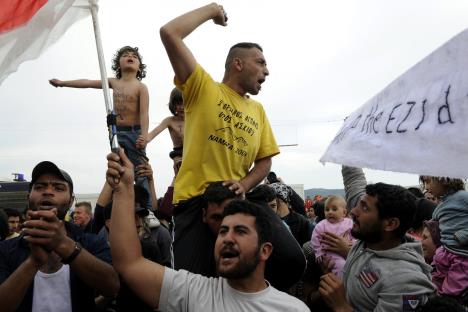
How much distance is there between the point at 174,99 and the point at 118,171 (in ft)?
9.61

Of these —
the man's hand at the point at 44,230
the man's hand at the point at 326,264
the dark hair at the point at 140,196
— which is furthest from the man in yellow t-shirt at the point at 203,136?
the dark hair at the point at 140,196

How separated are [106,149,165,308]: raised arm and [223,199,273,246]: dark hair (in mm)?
533

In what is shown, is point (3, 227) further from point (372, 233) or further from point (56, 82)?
point (372, 233)

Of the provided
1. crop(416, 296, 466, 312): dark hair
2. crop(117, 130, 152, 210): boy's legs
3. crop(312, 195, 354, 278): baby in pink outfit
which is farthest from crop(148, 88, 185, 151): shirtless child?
crop(416, 296, 466, 312): dark hair

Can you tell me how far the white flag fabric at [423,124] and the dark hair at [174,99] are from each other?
3562 mm

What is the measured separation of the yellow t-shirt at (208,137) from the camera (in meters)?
2.90

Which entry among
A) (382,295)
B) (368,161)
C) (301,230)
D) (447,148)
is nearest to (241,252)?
(382,295)

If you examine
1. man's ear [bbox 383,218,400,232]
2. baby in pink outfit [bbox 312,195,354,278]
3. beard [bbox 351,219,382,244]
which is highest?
man's ear [bbox 383,218,400,232]

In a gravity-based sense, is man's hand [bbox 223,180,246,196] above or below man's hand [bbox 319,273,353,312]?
above

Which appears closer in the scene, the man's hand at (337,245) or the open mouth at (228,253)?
the open mouth at (228,253)

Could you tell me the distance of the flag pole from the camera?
2477mm

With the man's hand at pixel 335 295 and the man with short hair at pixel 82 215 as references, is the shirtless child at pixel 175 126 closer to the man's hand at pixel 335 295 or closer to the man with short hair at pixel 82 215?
the man with short hair at pixel 82 215

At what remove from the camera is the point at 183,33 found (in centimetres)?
274

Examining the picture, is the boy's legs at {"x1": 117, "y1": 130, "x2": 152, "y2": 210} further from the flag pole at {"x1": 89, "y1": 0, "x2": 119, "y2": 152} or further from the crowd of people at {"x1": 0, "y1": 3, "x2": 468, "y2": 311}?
the flag pole at {"x1": 89, "y1": 0, "x2": 119, "y2": 152}
